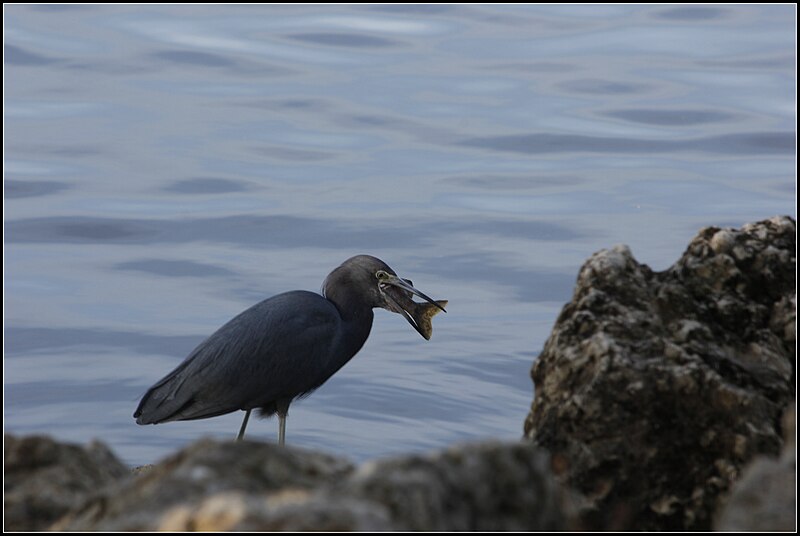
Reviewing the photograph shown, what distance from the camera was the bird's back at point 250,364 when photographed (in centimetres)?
821

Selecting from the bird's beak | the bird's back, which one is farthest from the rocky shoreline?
the bird's beak

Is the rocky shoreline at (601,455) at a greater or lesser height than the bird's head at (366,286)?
greater

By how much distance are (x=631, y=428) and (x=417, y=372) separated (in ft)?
37.1

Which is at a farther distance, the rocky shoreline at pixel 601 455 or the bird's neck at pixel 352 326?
the bird's neck at pixel 352 326

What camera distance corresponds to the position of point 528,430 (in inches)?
202

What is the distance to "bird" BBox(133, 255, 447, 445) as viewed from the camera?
8.22m

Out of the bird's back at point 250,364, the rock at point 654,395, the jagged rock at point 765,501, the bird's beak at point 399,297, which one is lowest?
the bird's back at point 250,364

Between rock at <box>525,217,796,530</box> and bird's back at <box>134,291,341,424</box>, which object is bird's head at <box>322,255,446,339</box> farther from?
rock at <box>525,217,796,530</box>

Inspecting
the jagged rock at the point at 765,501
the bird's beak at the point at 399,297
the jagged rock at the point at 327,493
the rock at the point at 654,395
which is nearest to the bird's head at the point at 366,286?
the bird's beak at the point at 399,297

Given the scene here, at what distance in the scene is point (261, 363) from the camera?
828 cm

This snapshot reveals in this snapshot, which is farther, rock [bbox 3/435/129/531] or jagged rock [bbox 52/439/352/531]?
rock [bbox 3/435/129/531]

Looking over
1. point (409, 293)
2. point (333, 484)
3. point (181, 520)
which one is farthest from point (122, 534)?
point (409, 293)

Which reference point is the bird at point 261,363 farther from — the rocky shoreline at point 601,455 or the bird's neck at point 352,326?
the rocky shoreline at point 601,455

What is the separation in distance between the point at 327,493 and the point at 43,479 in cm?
113
